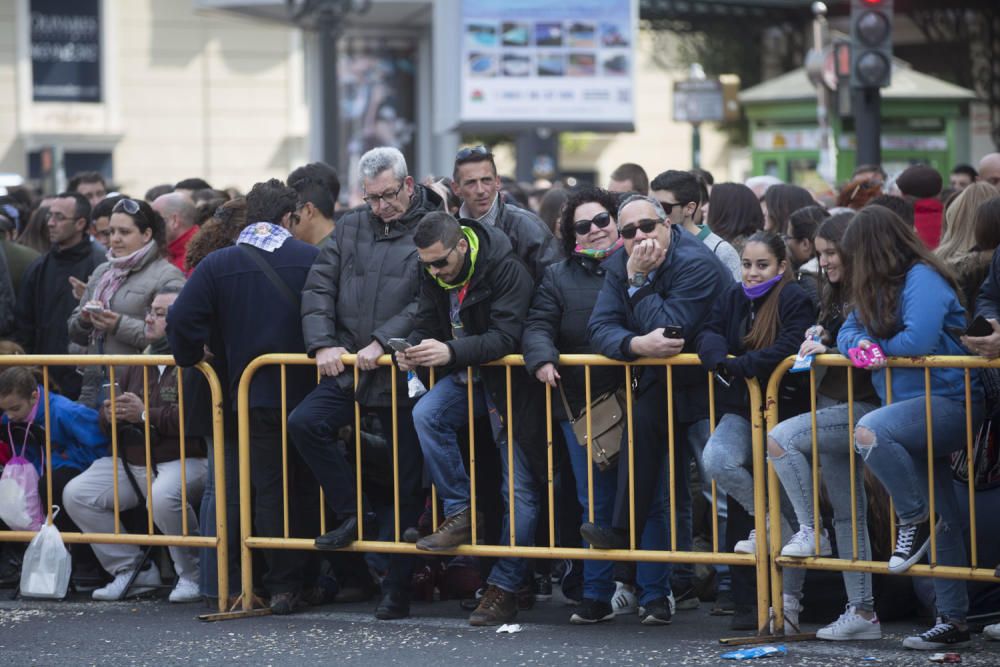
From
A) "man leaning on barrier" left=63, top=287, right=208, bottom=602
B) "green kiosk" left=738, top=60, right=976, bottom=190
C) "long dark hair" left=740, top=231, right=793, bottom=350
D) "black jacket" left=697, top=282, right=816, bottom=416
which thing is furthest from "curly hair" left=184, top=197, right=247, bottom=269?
"green kiosk" left=738, top=60, right=976, bottom=190

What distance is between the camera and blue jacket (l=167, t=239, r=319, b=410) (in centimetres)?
774

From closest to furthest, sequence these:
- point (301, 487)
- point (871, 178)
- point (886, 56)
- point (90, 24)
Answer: point (301, 487) → point (871, 178) → point (886, 56) → point (90, 24)

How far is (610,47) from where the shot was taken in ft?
56.9

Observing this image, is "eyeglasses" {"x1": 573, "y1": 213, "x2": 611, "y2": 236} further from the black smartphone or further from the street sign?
the street sign

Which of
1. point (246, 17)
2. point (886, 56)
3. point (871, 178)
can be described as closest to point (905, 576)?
point (871, 178)

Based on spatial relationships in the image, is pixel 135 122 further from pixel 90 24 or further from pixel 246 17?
pixel 246 17

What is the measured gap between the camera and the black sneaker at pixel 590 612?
7492mm

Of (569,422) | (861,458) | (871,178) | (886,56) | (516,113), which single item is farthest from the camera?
(516,113)

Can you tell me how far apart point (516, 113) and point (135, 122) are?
22.6 meters

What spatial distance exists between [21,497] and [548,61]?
9825 mm

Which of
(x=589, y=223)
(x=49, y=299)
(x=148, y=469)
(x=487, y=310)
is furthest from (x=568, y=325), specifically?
(x=49, y=299)

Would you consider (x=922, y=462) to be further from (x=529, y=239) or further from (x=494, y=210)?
(x=494, y=210)

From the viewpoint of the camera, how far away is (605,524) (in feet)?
24.6

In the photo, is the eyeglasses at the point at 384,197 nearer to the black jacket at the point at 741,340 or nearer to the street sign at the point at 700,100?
the black jacket at the point at 741,340
